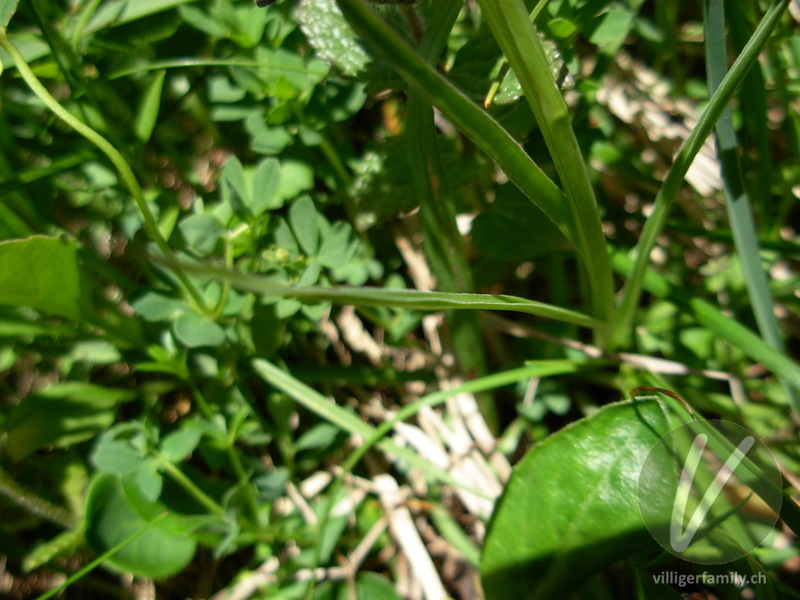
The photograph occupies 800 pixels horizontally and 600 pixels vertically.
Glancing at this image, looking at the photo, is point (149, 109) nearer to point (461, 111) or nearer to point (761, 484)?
point (461, 111)

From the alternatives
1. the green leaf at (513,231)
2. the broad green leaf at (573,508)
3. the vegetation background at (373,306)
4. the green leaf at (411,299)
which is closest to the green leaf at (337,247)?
the vegetation background at (373,306)

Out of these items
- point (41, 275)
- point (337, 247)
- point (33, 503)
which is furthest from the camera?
point (33, 503)

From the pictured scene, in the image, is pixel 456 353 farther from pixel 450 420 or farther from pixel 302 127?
pixel 302 127

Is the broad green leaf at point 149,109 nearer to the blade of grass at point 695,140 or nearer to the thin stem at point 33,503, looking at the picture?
the thin stem at point 33,503

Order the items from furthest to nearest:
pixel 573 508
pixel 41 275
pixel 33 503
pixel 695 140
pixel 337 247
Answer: pixel 33 503 → pixel 337 247 → pixel 41 275 → pixel 573 508 → pixel 695 140

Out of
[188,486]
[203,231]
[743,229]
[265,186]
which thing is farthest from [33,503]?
[743,229]

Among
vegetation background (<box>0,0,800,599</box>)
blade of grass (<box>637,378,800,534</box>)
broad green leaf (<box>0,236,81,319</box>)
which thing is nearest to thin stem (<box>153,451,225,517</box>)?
vegetation background (<box>0,0,800,599</box>)
